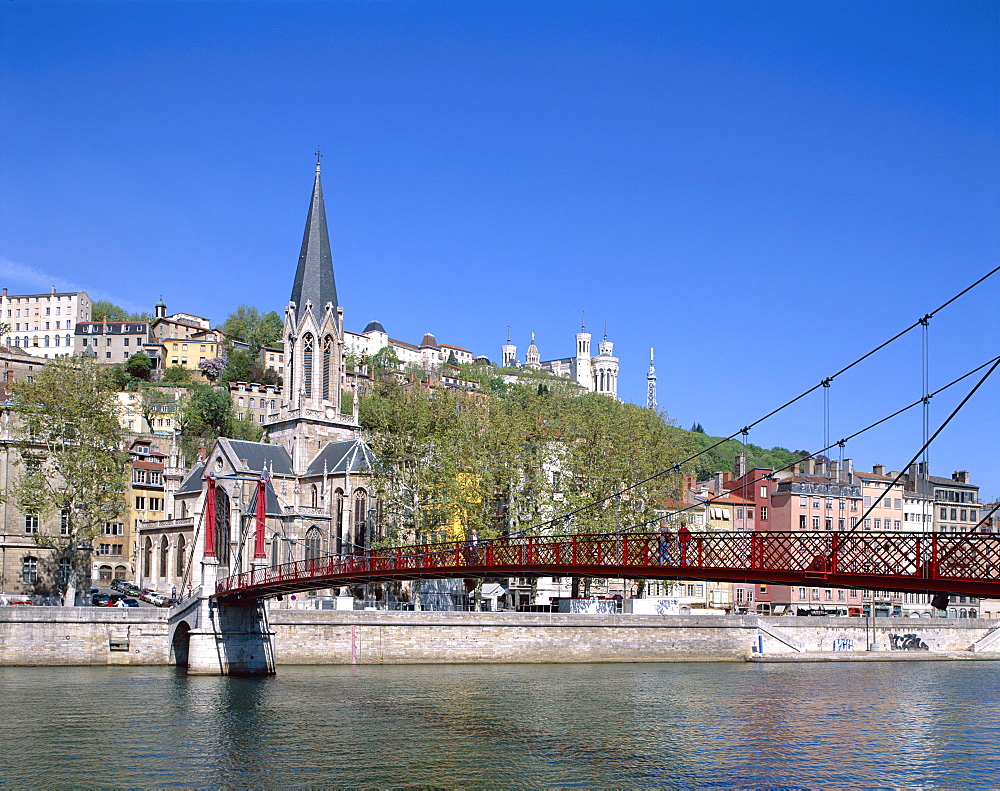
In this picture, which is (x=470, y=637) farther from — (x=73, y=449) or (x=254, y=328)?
(x=254, y=328)

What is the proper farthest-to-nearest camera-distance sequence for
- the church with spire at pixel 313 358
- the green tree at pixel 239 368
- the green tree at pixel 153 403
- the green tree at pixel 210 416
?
→ the green tree at pixel 239 368
the green tree at pixel 153 403
the green tree at pixel 210 416
the church with spire at pixel 313 358

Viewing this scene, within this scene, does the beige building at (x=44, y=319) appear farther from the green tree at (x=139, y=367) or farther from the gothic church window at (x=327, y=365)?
the gothic church window at (x=327, y=365)

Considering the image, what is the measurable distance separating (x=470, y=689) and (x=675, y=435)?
36.6m

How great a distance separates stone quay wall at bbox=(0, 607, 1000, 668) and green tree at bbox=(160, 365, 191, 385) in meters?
79.3

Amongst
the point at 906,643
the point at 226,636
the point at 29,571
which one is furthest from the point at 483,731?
the point at 29,571

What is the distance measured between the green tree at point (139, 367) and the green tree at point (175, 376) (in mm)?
1723

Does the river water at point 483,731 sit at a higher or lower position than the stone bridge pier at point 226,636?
lower

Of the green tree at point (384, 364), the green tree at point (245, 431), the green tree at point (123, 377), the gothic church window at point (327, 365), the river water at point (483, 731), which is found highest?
the green tree at point (384, 364)

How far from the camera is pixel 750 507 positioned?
80625 mm

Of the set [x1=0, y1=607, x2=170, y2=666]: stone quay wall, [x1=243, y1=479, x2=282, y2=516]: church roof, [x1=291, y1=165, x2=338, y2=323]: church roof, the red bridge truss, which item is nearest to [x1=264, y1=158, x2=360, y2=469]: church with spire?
[x1=291, y1=165, x2=338, y2=323]: church roof

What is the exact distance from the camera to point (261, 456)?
66750 millimetres

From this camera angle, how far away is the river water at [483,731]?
81.5ft

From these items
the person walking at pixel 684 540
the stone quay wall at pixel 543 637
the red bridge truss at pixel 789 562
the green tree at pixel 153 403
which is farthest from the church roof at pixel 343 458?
the green tree at pixel 153 403

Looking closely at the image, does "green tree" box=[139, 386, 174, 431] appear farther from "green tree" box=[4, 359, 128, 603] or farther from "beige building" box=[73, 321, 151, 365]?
"green tree" box=[4, 359, 128, 603]
